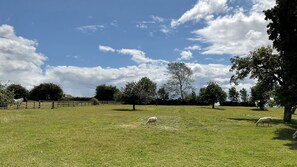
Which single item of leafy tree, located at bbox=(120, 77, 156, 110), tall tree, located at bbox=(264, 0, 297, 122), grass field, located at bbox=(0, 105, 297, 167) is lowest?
grass field, located at bbox=(0, 105, 297, 167)

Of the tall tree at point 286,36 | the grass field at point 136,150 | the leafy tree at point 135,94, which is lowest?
the grass field at point 136,150

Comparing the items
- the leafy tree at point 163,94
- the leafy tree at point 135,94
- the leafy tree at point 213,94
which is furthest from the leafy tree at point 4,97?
the leafy tree at point 163,94

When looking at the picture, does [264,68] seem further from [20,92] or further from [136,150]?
[20,92]

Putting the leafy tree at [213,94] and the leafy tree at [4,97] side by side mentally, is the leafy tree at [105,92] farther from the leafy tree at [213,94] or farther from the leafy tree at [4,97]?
the leafy tree at [4,97]

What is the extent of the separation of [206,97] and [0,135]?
83.0 m

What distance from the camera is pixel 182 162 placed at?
17.0m

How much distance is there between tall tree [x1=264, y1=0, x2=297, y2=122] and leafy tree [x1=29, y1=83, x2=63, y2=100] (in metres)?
131

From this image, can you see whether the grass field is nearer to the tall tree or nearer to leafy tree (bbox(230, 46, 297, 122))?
the tall tree

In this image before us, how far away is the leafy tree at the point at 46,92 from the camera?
516 feet

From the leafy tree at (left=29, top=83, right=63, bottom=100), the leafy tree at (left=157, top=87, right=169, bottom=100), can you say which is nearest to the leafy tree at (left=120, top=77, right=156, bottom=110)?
the leafy tree at (left=157, top=87, right=169, bottom=100)

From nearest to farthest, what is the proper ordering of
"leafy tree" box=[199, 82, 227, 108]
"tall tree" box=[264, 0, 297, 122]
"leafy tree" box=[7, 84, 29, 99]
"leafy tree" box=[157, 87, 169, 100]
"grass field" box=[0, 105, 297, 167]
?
"grass field" box=[0, 105, 297, 167] < "tall tree" box=[264, 0, 297, 122] < "leafy tree" box=[199, 82, 227, 108] < "leafy tree" box=[157, 87, 169, 100] < "leafy tree" box=[7, 84, 29, 99]

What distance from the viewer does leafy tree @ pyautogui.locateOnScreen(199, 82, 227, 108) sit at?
103250mm

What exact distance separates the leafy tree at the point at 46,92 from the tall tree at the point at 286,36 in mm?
130828

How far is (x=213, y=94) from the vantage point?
103m
